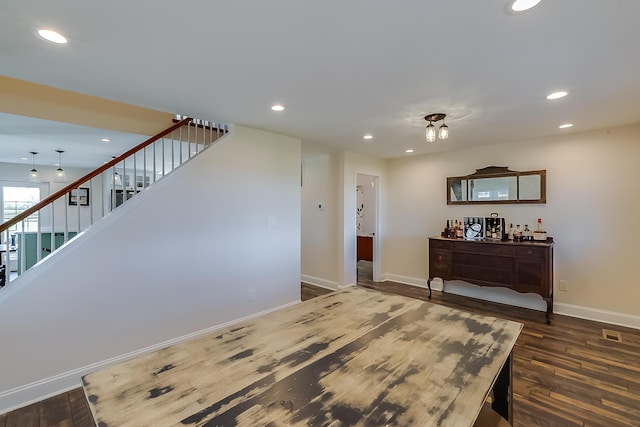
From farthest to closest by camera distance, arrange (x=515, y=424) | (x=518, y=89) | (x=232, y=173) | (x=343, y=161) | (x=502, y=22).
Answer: (x=343, y=161) < (x=232, y=173) < (x=518, y=89) < (x=515, y=424) < (x=502, y=22)

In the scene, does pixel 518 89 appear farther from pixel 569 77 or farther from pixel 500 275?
pixel 500 275

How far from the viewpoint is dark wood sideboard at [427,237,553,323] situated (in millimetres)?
3518

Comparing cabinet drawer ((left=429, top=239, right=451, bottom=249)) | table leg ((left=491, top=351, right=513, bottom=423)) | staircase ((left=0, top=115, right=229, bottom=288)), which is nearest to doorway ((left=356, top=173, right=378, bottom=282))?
cabinet drawer ((left=429, top=239, right=451, bottom=249))

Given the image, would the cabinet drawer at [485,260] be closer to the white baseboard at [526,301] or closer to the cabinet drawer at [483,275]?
the cabinet drawer at [483,275]

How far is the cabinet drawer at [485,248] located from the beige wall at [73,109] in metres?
4.20

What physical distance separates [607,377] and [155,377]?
129 inches

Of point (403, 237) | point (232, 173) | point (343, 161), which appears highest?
point (343, 161)

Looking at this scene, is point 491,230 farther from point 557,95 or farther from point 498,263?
point 557,95

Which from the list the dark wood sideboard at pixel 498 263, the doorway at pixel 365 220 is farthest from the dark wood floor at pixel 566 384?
the doorway at pixel 365 220

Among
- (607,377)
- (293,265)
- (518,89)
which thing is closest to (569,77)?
(518,89)

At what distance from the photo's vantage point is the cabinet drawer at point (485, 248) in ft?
12.4

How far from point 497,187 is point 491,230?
64cm

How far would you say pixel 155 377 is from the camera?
1.04 metres

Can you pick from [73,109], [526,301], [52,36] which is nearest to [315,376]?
[52,36]
